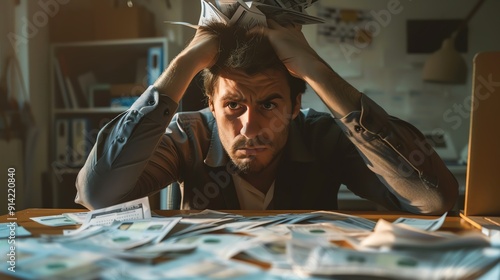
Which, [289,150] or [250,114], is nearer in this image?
[250,114]

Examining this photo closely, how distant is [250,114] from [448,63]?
2.09 m

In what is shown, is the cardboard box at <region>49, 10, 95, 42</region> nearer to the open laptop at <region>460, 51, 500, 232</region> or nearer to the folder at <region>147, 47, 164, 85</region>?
the folder at <region>147, 47, 164, 85</region>

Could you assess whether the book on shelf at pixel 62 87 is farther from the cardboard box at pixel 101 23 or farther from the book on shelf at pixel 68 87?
the cardboard box at pixel 101 23

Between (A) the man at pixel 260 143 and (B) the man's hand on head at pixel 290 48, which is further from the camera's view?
(B) the man's hand on head at pixel 290 48

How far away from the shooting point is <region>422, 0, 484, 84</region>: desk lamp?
2.86 meters

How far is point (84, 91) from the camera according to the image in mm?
2875

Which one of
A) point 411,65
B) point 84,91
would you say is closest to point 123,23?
point 84,91

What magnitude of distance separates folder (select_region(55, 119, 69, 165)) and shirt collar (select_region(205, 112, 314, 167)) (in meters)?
1.71

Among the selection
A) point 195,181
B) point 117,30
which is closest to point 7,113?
point 117,30

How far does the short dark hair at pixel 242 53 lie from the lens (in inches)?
48.2

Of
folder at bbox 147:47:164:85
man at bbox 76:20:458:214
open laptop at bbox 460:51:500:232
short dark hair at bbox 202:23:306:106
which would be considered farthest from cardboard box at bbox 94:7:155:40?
open laptop at bbox 460:51:500:232

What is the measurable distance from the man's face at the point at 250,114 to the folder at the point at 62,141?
1825 millimetres

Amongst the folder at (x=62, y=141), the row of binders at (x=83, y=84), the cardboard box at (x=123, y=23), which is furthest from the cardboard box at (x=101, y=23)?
the folder at (x=62, y=141)

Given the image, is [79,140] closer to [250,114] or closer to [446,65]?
[250,114]
